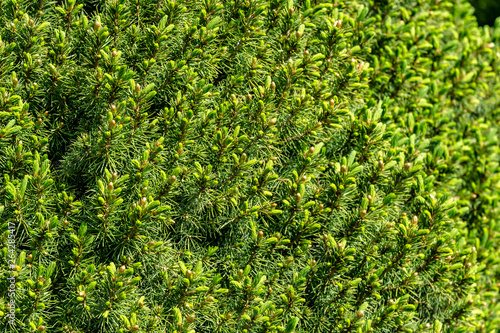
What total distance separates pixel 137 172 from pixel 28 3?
155cm

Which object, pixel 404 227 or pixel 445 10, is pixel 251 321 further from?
pixel 445 10

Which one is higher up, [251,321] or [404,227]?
[404,227]

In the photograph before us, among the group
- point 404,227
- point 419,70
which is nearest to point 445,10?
point 419,70

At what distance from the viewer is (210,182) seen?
3.30 meters

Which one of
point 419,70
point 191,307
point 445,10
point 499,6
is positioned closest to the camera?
point 191,307

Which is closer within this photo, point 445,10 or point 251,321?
point 251,321

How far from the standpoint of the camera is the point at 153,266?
328 cm

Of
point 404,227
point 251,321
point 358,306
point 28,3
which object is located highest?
point 28,3

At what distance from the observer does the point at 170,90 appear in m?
3.52

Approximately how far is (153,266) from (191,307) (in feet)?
1.30

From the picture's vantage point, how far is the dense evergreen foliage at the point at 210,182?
307cm

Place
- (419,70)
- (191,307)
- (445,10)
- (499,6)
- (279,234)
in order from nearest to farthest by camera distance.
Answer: (191,307), (279,234), (419,70), (445,10), (499,6)

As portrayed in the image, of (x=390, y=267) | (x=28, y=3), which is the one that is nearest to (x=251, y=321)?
(x=390, y=267)

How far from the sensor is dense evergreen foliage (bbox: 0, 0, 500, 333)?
10.1 ft
